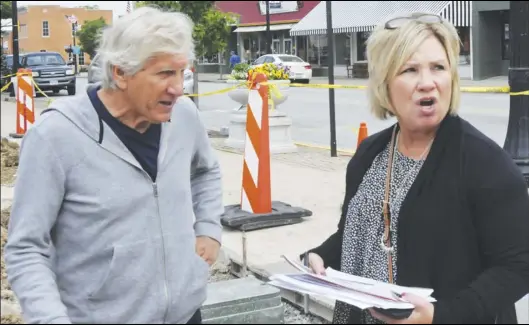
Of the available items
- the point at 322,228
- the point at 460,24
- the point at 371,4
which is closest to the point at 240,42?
the point at 371,4

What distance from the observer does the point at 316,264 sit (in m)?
2.36

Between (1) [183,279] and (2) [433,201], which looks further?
(1) [183,279]

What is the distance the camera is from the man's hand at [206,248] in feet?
8.52

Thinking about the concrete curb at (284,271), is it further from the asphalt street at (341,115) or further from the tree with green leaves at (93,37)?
the asphalt street at (341,115)

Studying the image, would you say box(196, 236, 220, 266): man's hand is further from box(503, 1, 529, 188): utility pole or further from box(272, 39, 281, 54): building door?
box(272, 39, 281, 54): building door

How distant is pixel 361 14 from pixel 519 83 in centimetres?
3001

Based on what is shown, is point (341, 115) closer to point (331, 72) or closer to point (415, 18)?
point (331, 72)

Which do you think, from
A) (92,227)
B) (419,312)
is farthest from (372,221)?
(92,227)

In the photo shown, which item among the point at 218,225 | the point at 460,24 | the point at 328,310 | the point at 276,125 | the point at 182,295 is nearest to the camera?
the point at 182,295

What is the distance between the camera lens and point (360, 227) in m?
2.28

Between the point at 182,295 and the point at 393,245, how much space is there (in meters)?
0.61

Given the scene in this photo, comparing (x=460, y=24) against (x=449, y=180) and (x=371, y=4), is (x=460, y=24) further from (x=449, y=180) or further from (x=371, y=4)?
(x=449, y=180)

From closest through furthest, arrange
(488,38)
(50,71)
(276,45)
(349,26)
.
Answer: (50,71) → (488,38) → (349,26) → (276,45)

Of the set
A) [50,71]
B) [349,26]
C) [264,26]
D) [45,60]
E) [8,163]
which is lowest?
[8,163]
